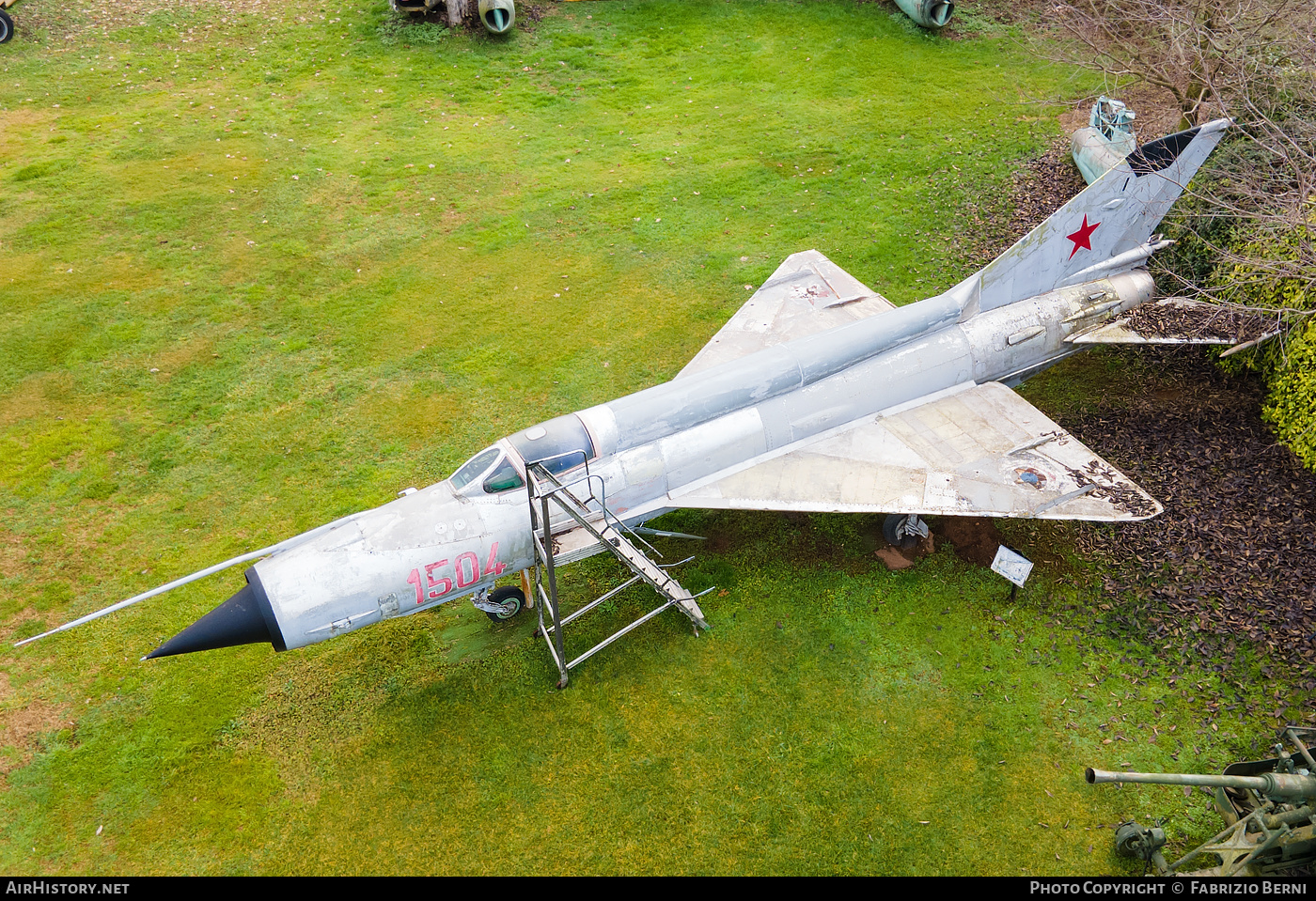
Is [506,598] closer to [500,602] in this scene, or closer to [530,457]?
[500,602]

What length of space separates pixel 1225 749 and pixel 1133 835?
1965 mm

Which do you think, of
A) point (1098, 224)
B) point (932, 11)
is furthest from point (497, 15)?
point (1098, 224)

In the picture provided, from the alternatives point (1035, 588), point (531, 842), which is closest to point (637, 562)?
point (531, 842)

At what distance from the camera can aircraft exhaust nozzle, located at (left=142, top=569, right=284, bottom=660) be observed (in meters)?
9.05

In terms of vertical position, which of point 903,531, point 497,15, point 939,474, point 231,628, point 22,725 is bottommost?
point 22,725

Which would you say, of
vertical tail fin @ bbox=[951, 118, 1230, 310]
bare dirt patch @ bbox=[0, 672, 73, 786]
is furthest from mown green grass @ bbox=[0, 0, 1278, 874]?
vertical tail fin @ bbox=[951, 118, 1230, 310]

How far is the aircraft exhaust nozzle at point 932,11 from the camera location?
23.2 metres

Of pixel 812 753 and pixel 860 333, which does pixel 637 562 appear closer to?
pixel 812 753

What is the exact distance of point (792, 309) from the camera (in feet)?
44.5

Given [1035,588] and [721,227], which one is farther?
[721,227]

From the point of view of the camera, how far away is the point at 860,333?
1177 centimetres

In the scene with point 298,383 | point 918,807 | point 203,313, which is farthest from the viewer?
point 203,313

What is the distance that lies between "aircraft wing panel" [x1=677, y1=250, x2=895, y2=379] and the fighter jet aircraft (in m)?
0.04

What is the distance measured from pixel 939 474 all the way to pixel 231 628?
8524 mm
